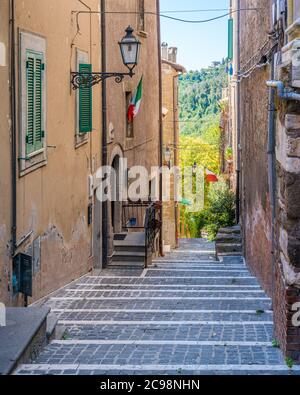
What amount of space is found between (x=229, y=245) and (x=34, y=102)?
11174 millimetres

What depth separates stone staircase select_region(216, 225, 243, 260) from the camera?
20.7 metres

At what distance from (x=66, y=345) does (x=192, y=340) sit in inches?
54.1

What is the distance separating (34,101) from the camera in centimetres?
1080

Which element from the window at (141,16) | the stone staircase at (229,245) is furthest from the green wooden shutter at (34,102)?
the window at (141,16)

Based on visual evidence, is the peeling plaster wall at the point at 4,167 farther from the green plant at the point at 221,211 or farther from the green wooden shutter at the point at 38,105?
the green plant at the point at 221,211

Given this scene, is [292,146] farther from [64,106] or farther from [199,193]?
[199,193]

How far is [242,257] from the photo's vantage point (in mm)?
19766

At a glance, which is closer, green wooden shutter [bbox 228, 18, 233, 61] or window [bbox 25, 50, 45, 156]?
window [bbox 25, 50, 45, 156]

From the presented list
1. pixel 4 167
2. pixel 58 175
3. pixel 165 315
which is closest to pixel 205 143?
pixel 58 175

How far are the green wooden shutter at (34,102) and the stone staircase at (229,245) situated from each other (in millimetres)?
10247

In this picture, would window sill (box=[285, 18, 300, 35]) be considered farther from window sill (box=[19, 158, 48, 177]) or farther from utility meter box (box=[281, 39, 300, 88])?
window sill (box=[19, 158, 48, 177])

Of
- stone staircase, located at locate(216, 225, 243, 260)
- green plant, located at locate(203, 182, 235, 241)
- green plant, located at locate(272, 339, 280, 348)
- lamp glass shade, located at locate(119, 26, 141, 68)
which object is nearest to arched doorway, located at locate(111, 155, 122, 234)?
stone staircase, located at locate(216, 225, 243, 260)

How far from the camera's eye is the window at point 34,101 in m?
10.5

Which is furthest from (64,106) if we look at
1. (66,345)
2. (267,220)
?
(66,345)
